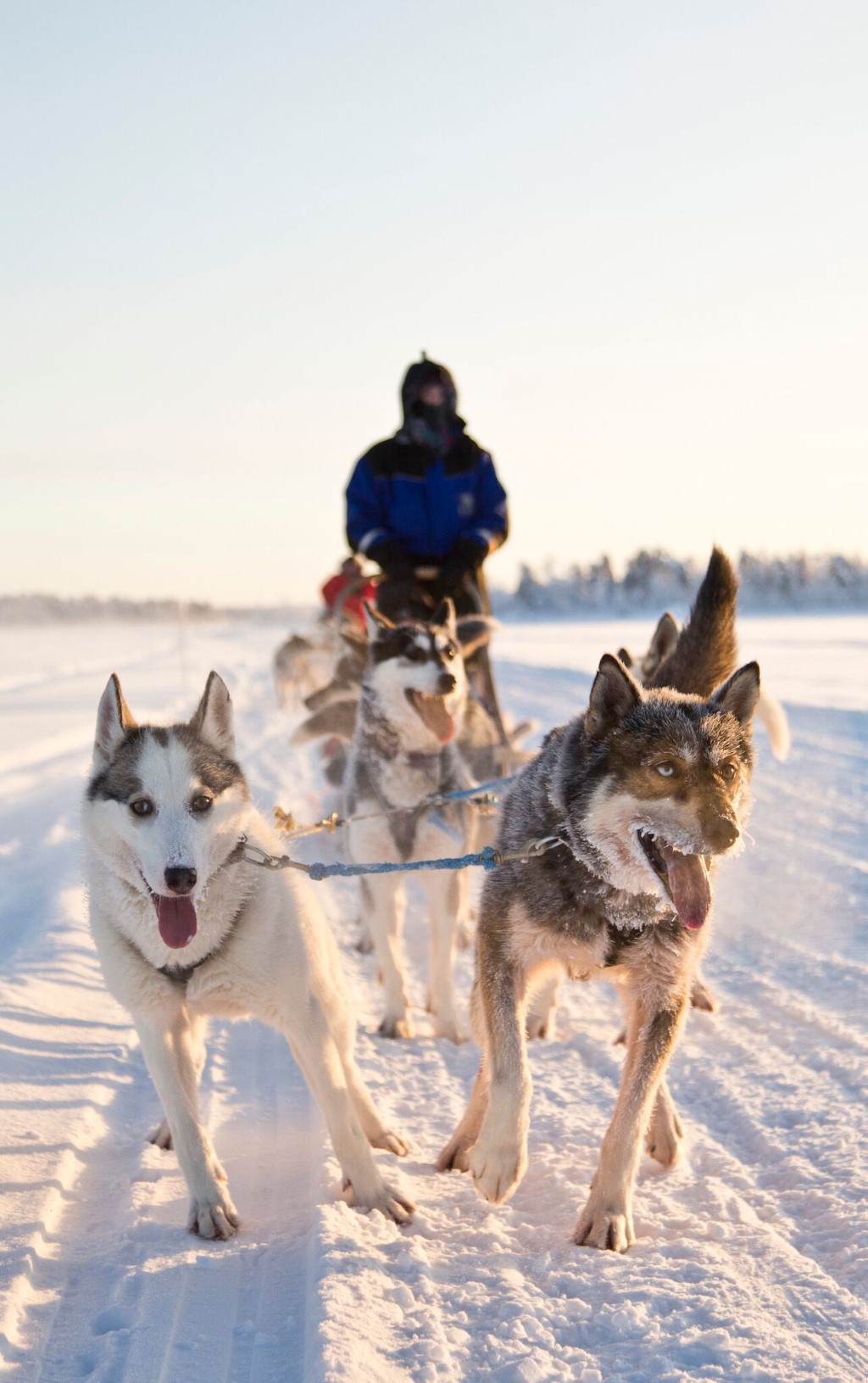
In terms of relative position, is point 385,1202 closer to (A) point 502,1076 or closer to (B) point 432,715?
(A) point 502,1076

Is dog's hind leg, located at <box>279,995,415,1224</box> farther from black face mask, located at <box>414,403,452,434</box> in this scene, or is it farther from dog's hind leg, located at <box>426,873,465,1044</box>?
black face mask, located at <box>414,403,452,434</box>

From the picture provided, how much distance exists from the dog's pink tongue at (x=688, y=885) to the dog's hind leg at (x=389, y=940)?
1.86 m

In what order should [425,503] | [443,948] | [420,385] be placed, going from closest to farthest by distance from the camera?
[443,948] → [420,385] → [425,503]

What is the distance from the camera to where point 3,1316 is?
2.01 meters

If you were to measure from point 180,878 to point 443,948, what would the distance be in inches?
71.4

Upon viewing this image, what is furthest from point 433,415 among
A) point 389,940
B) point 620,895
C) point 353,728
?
point 620,895

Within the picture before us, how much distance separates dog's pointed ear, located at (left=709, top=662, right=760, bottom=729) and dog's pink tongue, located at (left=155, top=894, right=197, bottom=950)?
53.3 inches

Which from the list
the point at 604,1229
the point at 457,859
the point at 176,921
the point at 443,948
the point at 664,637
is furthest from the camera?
the point at 664,637

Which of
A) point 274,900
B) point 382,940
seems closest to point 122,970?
point 274,900

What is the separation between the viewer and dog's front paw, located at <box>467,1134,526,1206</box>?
2363mm

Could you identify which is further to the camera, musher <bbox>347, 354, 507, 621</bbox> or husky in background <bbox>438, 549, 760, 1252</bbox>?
musher <bbox>347, 354, 507, 621</bbox>

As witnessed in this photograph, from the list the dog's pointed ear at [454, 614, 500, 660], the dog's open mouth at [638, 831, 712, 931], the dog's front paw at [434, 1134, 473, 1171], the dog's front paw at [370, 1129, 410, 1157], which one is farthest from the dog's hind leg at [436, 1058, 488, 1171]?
the dog's pointed ear at [454, 614, 500, 660]

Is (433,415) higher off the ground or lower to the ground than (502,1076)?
higher

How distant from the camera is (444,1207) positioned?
102 inches
